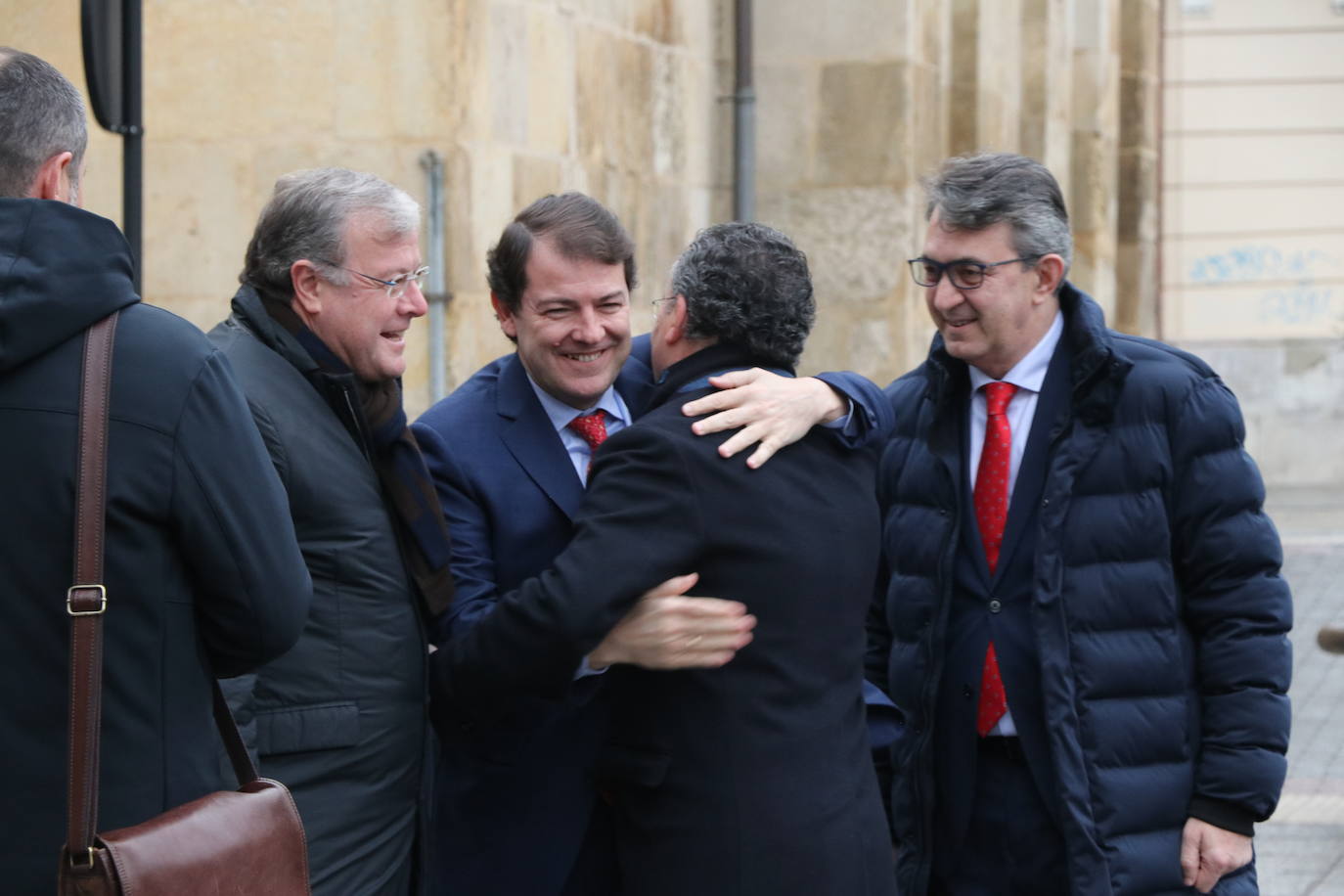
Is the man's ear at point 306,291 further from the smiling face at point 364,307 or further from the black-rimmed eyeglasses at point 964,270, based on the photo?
the black-rimmed eyeglasses at point 964,270

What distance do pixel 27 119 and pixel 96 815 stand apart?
2.79ft

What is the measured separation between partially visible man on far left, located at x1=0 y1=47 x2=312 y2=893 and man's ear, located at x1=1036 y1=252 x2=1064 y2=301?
1510 millimetres

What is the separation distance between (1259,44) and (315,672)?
16.2m

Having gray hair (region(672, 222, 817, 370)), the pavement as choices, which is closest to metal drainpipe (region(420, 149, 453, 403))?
the pavement

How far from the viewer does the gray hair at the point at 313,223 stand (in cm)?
294

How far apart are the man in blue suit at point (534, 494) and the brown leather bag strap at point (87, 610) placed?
0.78 metres

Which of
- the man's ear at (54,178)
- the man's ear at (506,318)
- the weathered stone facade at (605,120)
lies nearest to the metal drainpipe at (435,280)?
the weathered stone facade at (605,120)

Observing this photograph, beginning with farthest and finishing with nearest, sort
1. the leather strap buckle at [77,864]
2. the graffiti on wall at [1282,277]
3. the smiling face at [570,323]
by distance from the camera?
the graffiti on wall at [1282,277], the smiling face at [570,323], the leather strap buckle at [77,864]

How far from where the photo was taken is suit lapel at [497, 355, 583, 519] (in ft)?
10.0

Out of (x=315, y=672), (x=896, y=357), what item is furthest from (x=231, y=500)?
→ (x=896, y=357)

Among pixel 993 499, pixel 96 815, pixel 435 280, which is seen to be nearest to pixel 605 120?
pixel 435 280

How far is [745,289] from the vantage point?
274 centimetres

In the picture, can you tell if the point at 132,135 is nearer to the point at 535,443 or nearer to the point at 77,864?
the point at 535,443

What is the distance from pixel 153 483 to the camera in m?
2.26
